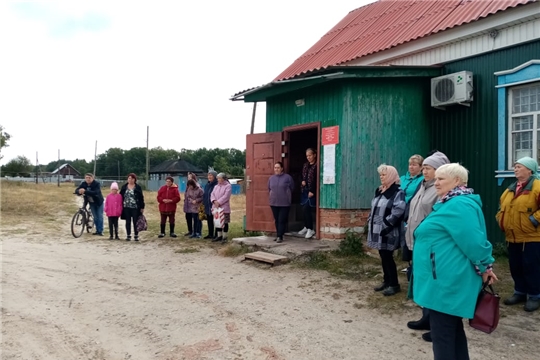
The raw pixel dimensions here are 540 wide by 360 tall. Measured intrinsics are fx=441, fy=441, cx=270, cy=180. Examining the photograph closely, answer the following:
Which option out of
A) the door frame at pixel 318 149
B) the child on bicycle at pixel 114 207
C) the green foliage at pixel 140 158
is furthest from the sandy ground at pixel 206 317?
the green foliage at pixel 140 158

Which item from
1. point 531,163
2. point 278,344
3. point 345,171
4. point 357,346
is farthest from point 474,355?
point 345,171

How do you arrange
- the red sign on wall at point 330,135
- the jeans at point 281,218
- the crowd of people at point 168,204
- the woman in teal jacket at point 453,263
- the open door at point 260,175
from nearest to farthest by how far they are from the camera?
1. the woman in teal jacket at point 453,263
2. the red sign on wall at point 330,135
3. the jeans at point 281,218
4. the open door at point 260,175
5. the crowd of people at point 168,204

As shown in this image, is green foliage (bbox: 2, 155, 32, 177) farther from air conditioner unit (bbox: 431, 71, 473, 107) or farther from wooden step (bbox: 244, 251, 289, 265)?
air conditioner unit (bbox: 431, 71, 473, 107)

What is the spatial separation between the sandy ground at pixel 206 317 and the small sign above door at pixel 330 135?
2.51 meters

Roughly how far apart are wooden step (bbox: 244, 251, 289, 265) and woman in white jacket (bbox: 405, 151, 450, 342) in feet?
9.24

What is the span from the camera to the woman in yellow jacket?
4707 mm

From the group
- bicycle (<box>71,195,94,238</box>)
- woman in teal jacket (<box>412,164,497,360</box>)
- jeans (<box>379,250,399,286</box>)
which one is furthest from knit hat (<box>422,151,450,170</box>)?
bicycle (<box>71,195,94,238</box>)

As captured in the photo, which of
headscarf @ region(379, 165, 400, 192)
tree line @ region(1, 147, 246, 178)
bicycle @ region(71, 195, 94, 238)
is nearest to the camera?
headscarf @ region(379, 165, 400, 192)

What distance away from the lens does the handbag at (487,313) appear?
2816 millimetres

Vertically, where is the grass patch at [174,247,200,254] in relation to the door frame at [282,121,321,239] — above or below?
below

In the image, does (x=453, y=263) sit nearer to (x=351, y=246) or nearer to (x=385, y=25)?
(x=351, y=246)

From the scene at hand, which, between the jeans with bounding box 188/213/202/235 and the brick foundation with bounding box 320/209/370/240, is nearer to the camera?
the brick foundation with bounding box 320/209/370/240

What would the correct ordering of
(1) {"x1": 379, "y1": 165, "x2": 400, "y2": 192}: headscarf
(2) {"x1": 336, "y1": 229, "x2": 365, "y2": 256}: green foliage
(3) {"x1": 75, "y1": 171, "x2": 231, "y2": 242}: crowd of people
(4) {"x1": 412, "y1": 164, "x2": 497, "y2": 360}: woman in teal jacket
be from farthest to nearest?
(3) {"x1": 75, "y1": 171, "x2": 231, "y2": 242}: crowd of people → (2) {"x1": 336, "y1": 229, "x2": 365, "y2": 256}: green foliage → (1) {"x1": 379, "y1": 165, "x2": 400, "y2": 192}: headscarf → (4) {"x1": 412, "y1": 164, "x2": 497, "y2": 360}: woman in teal jacket

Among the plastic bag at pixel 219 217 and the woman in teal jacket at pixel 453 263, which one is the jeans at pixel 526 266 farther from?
the plastic bag at pixel 219 217
